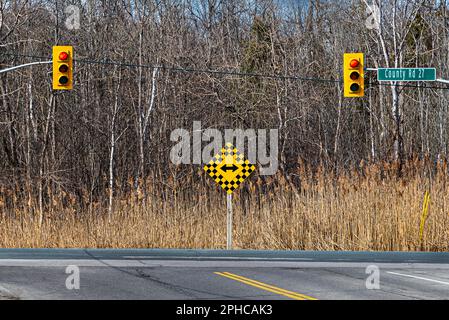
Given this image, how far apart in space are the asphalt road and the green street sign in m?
5.40

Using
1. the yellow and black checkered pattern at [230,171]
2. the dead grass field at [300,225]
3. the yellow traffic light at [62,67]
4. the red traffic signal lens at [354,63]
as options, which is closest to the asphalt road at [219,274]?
the dead grass field at [300,225]

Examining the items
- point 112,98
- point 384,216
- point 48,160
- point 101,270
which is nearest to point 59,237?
point 101,270

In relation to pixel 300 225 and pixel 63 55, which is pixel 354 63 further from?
pixel 63 55

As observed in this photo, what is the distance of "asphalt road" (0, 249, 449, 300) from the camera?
11.9 m

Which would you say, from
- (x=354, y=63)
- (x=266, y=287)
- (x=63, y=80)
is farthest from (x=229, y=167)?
(x=266, y=287)

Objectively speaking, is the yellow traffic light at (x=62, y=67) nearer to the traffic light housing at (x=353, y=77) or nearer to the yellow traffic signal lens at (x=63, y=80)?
the yellow traffic signal lens at (x=63, y=80)

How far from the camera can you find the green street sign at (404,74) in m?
20.6

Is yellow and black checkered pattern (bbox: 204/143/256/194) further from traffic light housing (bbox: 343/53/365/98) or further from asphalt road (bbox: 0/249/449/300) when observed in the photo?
traffic light housing (bbox: 343/53/365/98)

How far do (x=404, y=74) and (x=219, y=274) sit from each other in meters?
9.22

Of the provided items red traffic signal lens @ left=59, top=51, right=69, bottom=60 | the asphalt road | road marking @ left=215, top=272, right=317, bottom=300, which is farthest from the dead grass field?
road marking @ left=215, top=272, right=317, bottom=300

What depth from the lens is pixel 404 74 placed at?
20.8 m

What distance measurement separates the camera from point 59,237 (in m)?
19.9

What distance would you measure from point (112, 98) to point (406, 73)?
19.2 m
